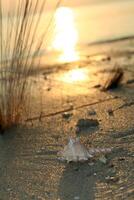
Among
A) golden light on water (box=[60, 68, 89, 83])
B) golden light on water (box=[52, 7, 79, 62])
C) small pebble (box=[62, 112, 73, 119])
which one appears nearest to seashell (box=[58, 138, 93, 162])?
small pebble (box=[62, 112, 73, 119])

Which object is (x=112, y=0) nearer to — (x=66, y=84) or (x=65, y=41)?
(x=65, y=41)

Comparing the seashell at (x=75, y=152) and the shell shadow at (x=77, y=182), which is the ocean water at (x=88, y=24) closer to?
the seashell at (x=75, y=152)

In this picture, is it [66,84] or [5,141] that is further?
[66,84]

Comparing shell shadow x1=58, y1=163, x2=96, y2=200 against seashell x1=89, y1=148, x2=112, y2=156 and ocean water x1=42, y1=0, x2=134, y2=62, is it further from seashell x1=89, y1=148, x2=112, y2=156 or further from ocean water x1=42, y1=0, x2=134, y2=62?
ocean water x1=42, y1=0, x2=134, y2=62

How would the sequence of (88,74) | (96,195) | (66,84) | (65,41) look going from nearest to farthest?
(96,195) < (66,84) < (88,74) < (65,41)

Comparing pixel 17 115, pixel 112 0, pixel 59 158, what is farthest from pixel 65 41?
pixel 59 158
